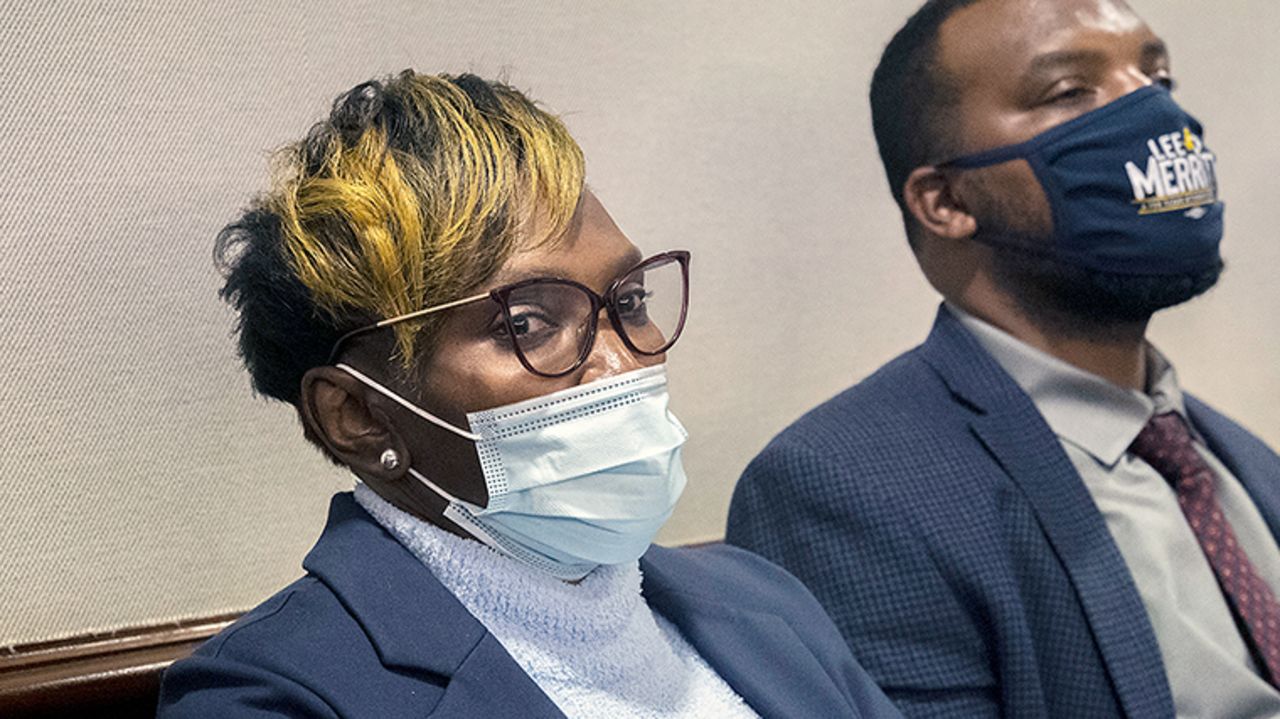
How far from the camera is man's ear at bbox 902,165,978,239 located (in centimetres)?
219

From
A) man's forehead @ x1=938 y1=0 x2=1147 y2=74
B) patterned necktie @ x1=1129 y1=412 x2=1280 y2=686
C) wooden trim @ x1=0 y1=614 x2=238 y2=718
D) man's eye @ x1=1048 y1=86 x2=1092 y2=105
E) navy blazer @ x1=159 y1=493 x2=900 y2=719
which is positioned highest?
man's forehead @ x1=938 y1=0 x2=1147 y2=74

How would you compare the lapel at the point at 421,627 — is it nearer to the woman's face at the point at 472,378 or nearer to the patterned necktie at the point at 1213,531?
the woman's face at the point at 472,378

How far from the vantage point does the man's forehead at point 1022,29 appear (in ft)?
7.02

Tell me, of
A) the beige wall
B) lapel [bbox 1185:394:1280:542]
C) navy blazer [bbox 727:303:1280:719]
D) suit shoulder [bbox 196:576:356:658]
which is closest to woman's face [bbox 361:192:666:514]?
suit shoulder [bbox 196:576:356:658]

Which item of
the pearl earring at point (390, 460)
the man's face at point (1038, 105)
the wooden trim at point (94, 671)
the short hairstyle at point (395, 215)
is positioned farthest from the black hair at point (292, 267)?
the man's face at point (1038, 105)

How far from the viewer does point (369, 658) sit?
4.38ft

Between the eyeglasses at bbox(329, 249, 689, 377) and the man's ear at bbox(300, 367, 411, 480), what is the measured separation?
0.10ft

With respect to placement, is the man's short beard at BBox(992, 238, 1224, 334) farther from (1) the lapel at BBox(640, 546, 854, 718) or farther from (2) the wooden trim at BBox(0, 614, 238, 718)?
(2) the wooden trim at BBox(0, 614, 238, 718)

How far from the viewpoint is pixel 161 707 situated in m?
1.38

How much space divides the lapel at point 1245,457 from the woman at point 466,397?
1.13 meters

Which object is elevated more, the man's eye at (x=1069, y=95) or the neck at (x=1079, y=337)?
the man's eye at (x=1069, y=95)

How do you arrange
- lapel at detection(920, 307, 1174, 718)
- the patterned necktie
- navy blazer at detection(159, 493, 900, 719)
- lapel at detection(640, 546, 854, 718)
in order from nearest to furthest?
1. navy blazer at detection(159, 493, 900, 719)
2. lapel at detection(640, 546, 854, 718)
3. lapel at detection(920, 307, 1174, 718)
4. the patterned necktie

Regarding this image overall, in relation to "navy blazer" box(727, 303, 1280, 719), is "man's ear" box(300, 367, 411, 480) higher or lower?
higher

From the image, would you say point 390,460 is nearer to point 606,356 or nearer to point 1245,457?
point 606,356
